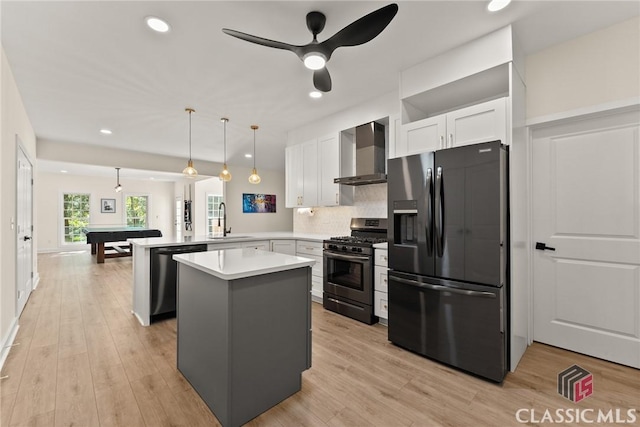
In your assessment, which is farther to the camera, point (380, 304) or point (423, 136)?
point (380, 304)

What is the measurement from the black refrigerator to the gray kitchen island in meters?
1.01

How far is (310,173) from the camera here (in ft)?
14.7

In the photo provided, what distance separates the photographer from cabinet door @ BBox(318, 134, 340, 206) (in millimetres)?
4082

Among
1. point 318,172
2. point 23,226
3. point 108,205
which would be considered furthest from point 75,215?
point 318,172

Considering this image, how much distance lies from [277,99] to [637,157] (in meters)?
3.46

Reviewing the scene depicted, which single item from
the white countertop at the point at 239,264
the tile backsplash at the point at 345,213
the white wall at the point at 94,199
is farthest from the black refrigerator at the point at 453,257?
the white wall at the point at 94,199

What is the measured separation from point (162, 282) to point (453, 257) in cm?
316

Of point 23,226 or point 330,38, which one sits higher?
point 330,38

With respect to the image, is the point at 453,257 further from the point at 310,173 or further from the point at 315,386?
the point at 310,173

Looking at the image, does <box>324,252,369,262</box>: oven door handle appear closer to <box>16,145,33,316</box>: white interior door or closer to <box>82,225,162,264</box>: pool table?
Answer: <box>16,145,33,316</box>: white interior door

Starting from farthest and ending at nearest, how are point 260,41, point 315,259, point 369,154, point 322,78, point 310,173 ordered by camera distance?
1. point 310,173
2. point 315,259
3. point 369,154
4. point 322,78
5. point 260,41

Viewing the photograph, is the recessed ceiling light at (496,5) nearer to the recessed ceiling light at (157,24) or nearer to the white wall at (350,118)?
the white wall at (350,118)

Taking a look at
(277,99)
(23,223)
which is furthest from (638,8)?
(23,223)

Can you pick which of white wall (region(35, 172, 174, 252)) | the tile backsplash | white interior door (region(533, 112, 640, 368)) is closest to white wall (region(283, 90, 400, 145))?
the tile backsplash
